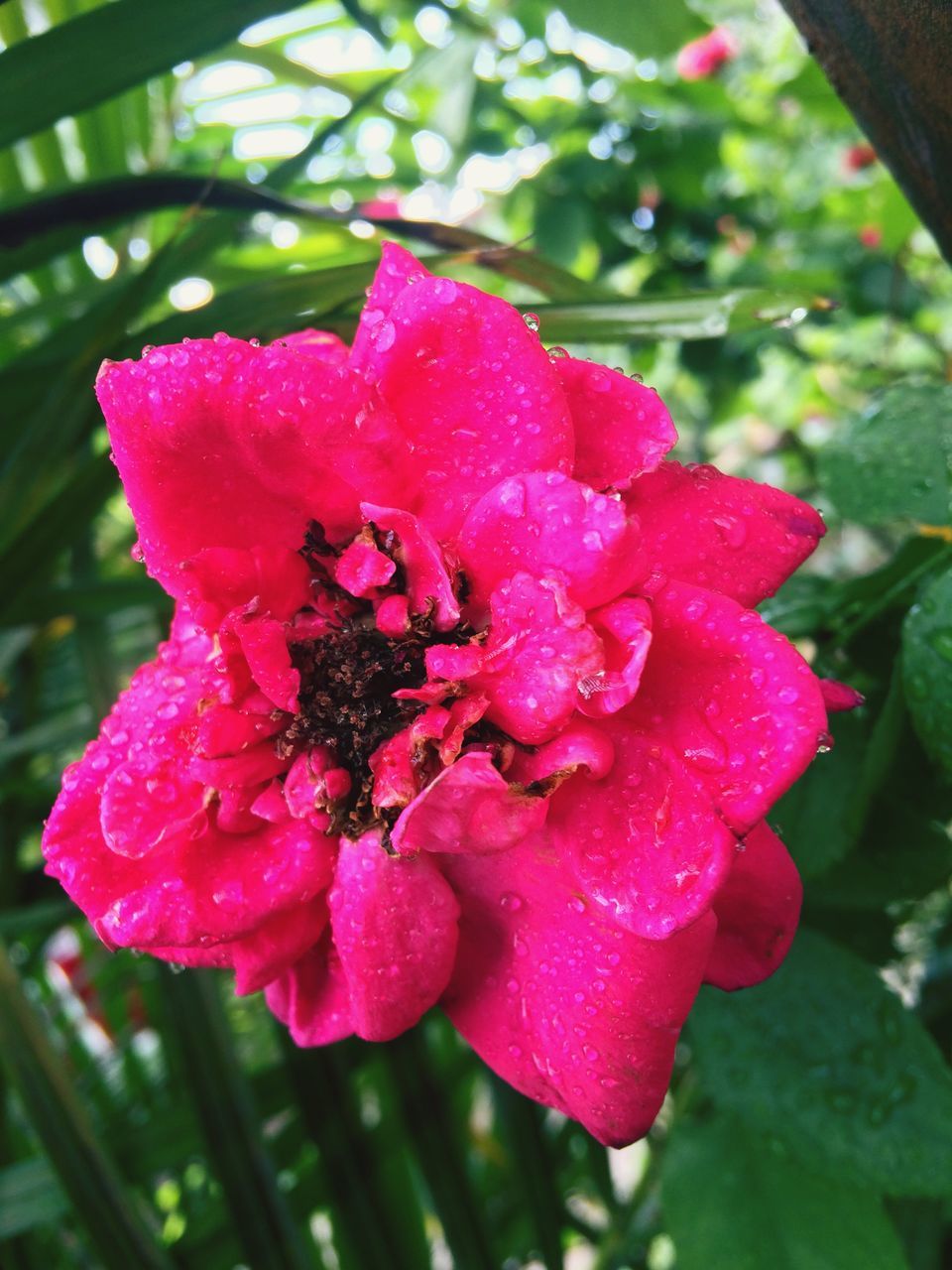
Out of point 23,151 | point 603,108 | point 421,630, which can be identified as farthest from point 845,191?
point 421,630

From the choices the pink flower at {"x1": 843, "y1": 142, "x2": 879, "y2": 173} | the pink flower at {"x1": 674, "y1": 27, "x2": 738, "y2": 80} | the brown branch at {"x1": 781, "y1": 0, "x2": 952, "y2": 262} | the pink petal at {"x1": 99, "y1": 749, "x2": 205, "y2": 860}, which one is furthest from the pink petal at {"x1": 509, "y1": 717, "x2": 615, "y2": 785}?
the pink flower at {"x1": 843, "y1": 142, "x2": 879, "y2": 173}

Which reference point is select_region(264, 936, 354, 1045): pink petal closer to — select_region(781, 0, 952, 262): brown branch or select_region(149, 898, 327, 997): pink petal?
select_region(149, 898, 327, 997): pink petal

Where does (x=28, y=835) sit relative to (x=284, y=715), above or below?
below

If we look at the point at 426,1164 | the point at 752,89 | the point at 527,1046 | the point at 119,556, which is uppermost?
the point at 527,1046

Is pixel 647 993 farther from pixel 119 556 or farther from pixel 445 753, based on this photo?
pixel 119 556

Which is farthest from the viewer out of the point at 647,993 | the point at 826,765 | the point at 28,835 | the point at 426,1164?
the point at 28,835

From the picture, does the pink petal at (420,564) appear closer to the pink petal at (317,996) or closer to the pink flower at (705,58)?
the pink petal at (317,996)
